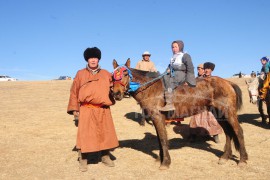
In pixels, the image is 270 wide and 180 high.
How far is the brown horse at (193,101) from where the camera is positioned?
627 cm

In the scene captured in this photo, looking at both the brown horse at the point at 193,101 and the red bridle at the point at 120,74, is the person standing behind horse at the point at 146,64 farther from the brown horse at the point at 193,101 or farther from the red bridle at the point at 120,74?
the red bridle at the point at 120,74

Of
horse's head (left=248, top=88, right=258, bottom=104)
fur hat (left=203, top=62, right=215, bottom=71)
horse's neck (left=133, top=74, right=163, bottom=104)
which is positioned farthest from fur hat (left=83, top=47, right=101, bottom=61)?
horse's head (left=248, top=88, right=258, bottom=104)

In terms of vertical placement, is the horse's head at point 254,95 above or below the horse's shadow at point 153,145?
above

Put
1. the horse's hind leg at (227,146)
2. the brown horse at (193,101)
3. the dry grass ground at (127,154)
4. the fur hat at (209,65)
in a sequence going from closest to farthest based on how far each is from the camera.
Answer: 1. the dry grass ground at (127,154)
2. the brown horse at (193,101)
3. the horse's hind leg at (227,146)
4. the fur hat at (209,65)

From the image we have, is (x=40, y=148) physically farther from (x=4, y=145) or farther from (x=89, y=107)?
(x=89, y=107)

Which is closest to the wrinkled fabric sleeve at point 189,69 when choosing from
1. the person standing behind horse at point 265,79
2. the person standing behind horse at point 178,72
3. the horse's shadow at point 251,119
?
the person standing behind horse at point 178,72

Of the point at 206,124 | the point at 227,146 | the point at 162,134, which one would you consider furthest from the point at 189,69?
the point at 206,124

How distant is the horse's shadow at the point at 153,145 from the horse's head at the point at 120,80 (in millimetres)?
2302

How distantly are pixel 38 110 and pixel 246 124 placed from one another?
1088 centimetres

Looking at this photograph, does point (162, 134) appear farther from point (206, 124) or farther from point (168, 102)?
point (206, 124)

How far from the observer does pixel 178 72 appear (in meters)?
6.44

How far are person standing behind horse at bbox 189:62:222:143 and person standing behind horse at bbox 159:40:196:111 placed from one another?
2.17m

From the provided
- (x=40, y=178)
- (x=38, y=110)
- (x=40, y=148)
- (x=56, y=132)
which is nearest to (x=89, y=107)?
(x=40, y=178)

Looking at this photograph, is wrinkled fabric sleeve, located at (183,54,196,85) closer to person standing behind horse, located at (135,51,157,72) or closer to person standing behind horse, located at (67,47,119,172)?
person standing behind horse, located at (67,47,119,172)
